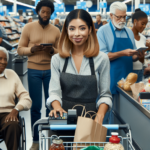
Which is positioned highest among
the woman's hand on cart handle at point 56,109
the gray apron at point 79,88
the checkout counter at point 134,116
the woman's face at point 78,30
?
the woman's face at point 78,30

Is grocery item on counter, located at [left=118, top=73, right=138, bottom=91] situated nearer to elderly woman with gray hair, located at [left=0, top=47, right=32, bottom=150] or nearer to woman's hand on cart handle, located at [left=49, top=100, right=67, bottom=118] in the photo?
elderly woman with gray hair, located at [left=0, top=47, right=32, bottom=150]

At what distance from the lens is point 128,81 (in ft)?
9.92

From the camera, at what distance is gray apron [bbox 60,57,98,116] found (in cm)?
177

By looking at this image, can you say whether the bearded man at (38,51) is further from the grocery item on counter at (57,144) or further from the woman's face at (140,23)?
the grocery item on counter at (57,144)

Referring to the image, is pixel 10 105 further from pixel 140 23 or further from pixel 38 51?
pixel 140 23

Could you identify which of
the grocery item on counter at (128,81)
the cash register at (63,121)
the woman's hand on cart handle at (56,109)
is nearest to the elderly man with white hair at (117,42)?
the grocery item on counter at (128,81)

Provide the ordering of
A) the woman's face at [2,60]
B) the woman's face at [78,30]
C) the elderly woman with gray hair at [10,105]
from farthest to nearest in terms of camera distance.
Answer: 1. the woman's face at [2,60]
2. the elderly woman with gray hair at [10,105]
3. the woman's face at [78,30]

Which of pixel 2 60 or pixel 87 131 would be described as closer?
pixel 87 131

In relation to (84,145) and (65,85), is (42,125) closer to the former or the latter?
(84,145)

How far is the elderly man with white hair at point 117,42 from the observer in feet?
9.69

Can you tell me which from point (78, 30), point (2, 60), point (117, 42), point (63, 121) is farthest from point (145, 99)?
point (2, 60)

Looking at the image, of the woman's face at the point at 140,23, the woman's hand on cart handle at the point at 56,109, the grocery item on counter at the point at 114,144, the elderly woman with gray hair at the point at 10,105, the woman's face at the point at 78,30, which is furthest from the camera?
the woman's face at the point at 140,23

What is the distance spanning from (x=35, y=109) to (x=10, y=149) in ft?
3.09

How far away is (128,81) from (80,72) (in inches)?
54.0
